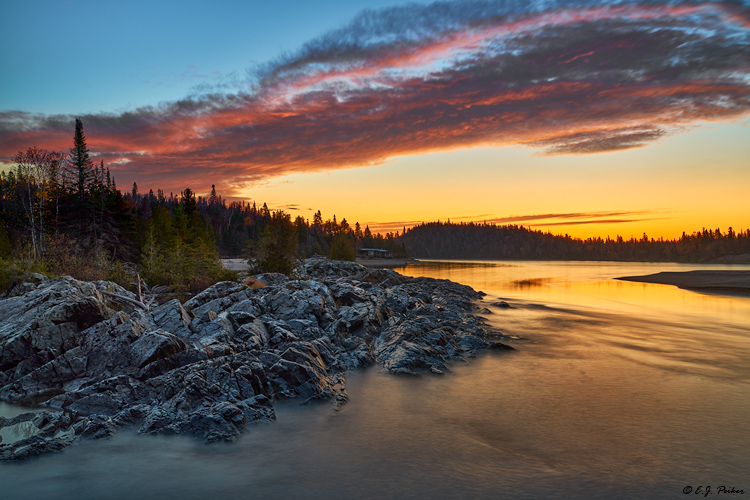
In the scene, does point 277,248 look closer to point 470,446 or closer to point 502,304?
point 502,304

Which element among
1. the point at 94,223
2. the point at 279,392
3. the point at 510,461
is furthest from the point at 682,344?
the point at 94,223

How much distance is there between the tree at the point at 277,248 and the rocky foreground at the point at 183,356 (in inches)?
500

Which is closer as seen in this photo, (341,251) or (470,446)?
(470,446)

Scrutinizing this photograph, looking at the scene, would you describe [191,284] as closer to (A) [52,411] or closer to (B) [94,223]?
(A) [52,411]

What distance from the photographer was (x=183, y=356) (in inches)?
574

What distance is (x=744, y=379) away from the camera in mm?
15977

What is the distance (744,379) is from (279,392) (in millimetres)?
18196

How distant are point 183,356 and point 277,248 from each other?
22.8 meters

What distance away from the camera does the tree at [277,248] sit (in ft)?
120

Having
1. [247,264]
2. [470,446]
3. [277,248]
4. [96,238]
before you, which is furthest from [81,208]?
[470,446]

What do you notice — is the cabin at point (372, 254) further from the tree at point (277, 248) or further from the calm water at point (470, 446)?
the calm water at point (470, 446)

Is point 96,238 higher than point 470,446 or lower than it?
higher

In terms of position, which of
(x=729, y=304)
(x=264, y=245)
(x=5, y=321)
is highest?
(x=264, y=245)

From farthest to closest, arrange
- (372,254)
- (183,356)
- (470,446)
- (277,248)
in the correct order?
(372,254) → (277,248) → (183,356) → (470,446)
